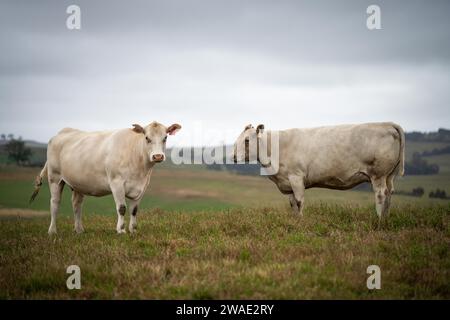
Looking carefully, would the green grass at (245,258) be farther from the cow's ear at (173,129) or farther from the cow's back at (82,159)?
the cow's ear at (173,129)

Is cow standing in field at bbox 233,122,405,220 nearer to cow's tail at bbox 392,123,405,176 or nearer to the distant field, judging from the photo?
cow's tail at bbox 392,123,405,176

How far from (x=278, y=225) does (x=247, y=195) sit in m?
66.5

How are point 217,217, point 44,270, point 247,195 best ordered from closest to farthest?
point 44,270, point 217,217, point 247,195

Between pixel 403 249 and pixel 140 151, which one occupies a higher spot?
pixel 140 151

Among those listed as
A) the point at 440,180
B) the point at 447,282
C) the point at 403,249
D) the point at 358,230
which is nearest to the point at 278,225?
the point at 358,230

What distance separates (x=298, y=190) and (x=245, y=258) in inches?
201

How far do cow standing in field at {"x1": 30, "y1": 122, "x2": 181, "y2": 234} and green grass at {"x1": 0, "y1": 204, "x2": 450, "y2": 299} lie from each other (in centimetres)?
98

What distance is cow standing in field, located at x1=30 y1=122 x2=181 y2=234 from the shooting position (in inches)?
449

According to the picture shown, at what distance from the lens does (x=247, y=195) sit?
7762 cm

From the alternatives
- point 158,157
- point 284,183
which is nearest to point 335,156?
point 284,183

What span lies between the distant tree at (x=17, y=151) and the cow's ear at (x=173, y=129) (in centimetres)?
9431

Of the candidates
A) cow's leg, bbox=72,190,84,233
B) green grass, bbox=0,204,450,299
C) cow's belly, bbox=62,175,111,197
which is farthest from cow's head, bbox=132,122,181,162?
cow's leg, bbox=72,190,84,233
